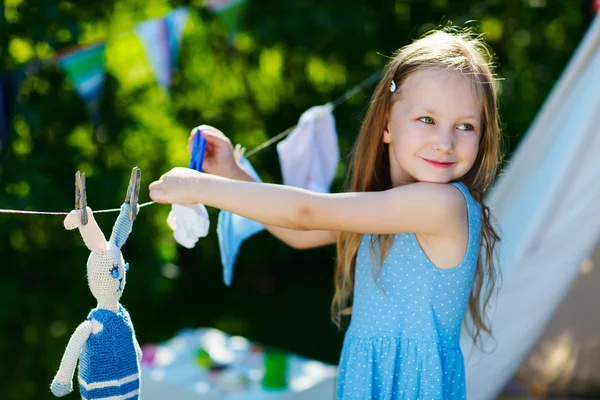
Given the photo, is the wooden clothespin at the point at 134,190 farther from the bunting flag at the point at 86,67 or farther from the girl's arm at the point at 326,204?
the bunting flag at the point at 86,67

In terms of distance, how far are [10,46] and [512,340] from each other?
5.94 feet

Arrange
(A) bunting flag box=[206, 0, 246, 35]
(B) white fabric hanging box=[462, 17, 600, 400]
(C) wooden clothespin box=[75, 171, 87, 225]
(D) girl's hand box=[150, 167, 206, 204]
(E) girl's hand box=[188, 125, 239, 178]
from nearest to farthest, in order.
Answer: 1. (C) wooden clothespin box=[75, 171, 87, 225]
2. (D) girl's hand box=[150, 167, 206, 204]
3. (E) girl's hand box=[188, 125, 239, 178]
4. (B) white fabric hanging box=[462, 17, 600, 400]
5. (A) bunting flag box=[206, 0, 246, 35]

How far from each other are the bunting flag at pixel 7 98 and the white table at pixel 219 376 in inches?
33.0

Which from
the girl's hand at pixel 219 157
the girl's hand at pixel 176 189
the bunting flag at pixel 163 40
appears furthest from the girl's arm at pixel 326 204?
the bunting flag at pixel 163 40

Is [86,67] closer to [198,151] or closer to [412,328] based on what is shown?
[198,151]

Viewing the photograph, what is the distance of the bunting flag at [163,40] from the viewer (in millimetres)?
2520

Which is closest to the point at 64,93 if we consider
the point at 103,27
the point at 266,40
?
the point at 103,27

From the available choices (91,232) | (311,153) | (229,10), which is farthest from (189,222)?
(229,10)

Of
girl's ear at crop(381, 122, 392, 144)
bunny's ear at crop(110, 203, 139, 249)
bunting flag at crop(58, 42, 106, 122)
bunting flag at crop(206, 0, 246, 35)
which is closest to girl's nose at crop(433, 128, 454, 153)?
girl's ear at crop(381, 122, 392, 144)

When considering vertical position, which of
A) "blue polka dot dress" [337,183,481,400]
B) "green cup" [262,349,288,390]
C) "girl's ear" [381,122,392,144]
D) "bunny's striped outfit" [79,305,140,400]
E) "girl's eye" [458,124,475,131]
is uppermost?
"girl's eye" [458,124,475,131]

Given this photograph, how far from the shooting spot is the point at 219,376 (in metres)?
2.55

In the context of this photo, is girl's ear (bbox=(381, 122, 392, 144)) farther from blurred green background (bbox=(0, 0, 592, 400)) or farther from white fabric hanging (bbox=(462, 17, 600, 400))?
blurred green background (bbox=(0, 0, 592, 400))

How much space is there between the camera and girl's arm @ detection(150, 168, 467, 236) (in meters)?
1.36

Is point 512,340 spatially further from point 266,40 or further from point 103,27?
point 103,27
